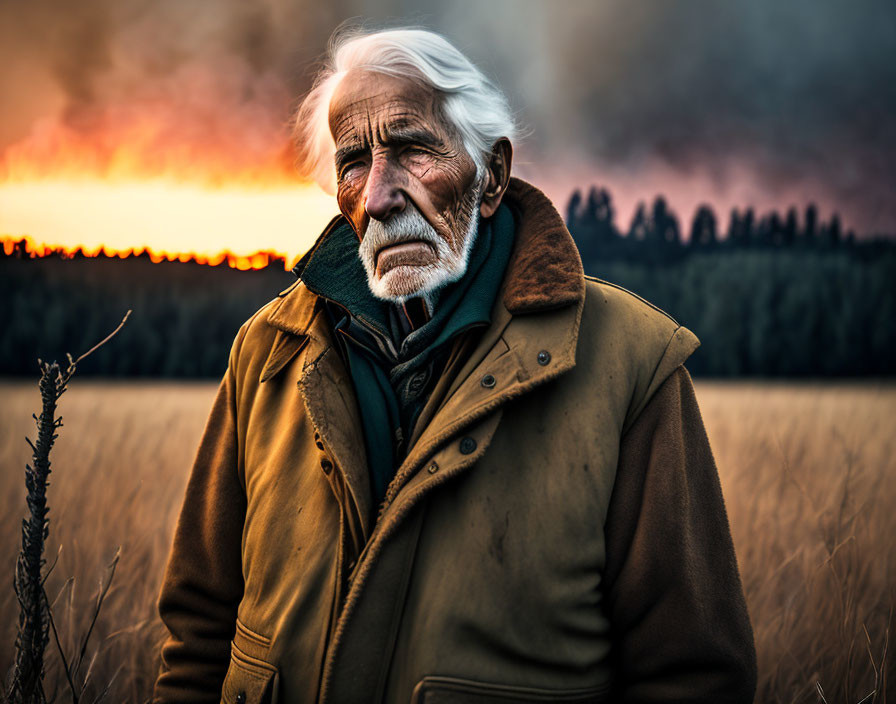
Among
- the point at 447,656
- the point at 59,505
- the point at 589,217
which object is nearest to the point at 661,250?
the point at 589,217

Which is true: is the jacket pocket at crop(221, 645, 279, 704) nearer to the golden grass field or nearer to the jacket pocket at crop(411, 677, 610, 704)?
the jacket pocket at crop(411, 677, 610, 704)

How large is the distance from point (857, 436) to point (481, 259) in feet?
18.0

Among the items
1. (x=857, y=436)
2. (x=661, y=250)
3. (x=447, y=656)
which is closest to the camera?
(x=447, y=656)

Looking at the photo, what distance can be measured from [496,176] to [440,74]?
0.34m

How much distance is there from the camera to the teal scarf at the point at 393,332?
158 centimetres

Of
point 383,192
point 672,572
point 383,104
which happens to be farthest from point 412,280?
point 672,572

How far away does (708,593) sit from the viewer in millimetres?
1460

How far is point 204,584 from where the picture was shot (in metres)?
1.76

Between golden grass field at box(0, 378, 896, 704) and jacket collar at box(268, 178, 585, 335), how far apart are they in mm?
1148

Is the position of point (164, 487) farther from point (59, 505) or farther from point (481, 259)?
point (481, 259)

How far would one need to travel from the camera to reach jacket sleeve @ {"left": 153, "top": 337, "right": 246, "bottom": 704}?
1.72 m

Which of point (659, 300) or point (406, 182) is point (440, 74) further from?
point (659, 300)

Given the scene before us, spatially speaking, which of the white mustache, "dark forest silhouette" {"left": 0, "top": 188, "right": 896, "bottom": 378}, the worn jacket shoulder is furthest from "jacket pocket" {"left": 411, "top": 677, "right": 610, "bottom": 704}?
"dark forest silhouette" {"left": 0, "top": 188, "right": 896, "bottom": 378}

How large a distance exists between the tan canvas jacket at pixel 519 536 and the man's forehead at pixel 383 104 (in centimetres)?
52
